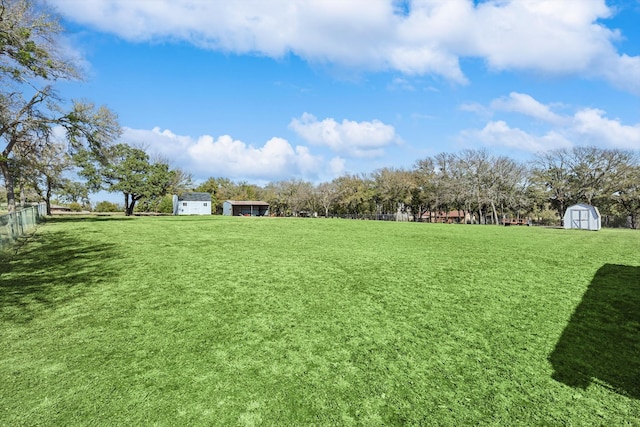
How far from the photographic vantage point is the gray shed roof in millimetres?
59406

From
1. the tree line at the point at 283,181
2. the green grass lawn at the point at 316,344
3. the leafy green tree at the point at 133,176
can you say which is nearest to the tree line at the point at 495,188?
the tree line at the point at 283,181

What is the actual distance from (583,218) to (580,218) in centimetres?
21

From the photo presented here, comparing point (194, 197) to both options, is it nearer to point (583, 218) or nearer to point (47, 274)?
point (47, 274)

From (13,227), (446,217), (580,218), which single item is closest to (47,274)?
(13,227)

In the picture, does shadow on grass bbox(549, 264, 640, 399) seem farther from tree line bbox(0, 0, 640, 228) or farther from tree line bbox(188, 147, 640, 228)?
tree line bbox(188, 147, 640, 228)

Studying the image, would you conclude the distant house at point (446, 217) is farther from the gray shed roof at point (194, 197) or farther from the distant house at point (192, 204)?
the gray shed roof at point (194, 197)

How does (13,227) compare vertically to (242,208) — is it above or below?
below

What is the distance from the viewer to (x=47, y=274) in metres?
8.24

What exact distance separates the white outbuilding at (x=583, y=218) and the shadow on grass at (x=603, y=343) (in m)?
26.5

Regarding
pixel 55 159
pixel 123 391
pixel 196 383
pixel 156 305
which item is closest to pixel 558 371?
pixel 196 383

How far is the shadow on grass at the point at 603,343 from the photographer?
4195 mm

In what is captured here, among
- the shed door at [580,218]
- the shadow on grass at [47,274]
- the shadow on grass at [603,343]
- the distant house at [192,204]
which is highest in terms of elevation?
the distant house at [192,204]

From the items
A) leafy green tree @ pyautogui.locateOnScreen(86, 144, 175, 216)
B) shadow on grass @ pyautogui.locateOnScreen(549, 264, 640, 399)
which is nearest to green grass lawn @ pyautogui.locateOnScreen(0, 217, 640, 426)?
shadow on grass @ pyautogui.locateOnScreen(549, 264, 640, 399)

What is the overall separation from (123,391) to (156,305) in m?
2.59
